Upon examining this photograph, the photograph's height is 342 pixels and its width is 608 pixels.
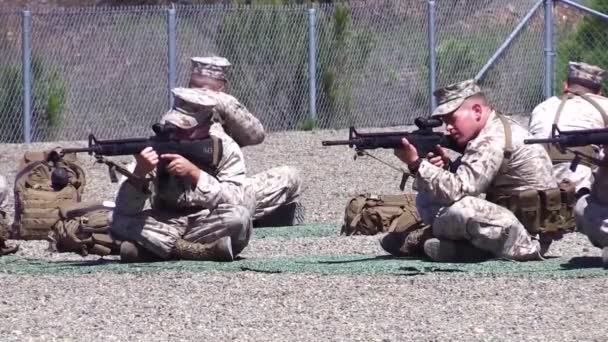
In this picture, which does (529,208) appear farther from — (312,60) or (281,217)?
(312,60)

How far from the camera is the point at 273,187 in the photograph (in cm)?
1256

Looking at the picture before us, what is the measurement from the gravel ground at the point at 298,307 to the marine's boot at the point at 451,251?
663mm

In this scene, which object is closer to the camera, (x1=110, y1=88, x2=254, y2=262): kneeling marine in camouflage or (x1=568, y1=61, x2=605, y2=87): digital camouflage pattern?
(x1=110, y1=88, x2=254, y2=262): kneeling marine in camouflage

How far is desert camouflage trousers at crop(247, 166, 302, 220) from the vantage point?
12.5 meters

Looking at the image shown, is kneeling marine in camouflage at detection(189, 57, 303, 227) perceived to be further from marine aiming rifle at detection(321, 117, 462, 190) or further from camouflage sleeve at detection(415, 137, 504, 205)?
camouflage sleeve at detection(415, 137, 504, 205)

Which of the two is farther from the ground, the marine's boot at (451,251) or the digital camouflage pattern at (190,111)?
the digital camouflage pattern at (190,111)

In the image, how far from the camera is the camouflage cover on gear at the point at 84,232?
35.2 feet

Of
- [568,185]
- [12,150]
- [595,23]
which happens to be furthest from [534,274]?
[595,23]

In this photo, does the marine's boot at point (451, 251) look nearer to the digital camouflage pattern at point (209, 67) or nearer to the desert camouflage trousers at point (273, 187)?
the digital camouflage pattern at point (209, 67)

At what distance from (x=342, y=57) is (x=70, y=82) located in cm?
358

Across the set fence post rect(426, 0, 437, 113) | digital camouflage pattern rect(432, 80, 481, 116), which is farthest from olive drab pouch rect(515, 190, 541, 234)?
fence post rect(426, 0, 437, 113)

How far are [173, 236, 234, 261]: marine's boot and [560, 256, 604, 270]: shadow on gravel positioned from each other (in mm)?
1971

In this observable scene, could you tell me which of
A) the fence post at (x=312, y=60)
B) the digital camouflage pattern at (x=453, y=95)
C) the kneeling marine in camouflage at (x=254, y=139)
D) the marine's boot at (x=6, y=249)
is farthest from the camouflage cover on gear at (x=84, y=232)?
the fence post at (x=312, y=60)

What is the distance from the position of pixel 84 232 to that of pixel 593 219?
3.37m
